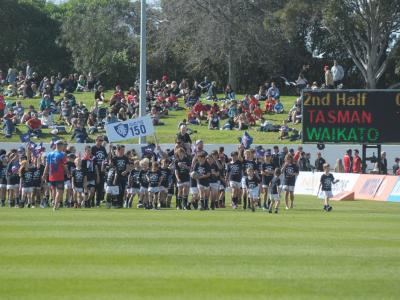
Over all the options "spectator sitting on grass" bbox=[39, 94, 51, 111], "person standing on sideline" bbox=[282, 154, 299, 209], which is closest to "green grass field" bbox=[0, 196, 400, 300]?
"person standing on sideline" bbox=[282, 154, 299, 209]

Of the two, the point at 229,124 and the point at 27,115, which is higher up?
the point at 27,115

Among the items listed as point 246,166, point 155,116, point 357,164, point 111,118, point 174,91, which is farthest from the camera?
point 174,91

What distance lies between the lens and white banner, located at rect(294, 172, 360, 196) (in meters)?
36.8

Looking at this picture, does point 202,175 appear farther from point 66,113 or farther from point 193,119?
point 66,113

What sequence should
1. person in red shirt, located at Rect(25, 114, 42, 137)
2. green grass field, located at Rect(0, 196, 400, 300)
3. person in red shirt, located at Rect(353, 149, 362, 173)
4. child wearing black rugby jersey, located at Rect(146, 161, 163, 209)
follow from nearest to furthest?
1. green grass field, located at Rect(0, 196, 400, 300)
2. child wearing black rugby jersey, located at Rect(146, 161, 163, 209)
3. person in red shirt, located at Rect(353, 149, 362, 173)
4. person in red shirt, located at Rect(25, 114, 42, 137)

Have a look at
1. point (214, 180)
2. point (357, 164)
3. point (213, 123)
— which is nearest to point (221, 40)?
point (213, 123)

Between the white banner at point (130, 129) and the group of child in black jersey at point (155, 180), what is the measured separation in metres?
1.84

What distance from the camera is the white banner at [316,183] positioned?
1449 inches

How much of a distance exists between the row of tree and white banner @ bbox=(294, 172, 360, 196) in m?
21.8

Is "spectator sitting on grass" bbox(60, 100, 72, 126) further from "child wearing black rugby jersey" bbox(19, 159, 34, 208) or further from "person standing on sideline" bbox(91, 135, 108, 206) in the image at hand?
"child wearing black rugby jersey" bbox(19, 159, 34, 208)

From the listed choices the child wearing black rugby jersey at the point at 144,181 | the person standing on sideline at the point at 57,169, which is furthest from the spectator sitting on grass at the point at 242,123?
the person standing on sideline at the point at 57,169

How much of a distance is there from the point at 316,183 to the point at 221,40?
2965 centimetres


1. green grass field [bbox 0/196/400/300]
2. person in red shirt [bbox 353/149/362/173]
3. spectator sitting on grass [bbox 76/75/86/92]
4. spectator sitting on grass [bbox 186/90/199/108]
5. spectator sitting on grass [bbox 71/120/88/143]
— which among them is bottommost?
green grass field [bbox 0/196/400/300]

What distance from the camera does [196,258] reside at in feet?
50.6
